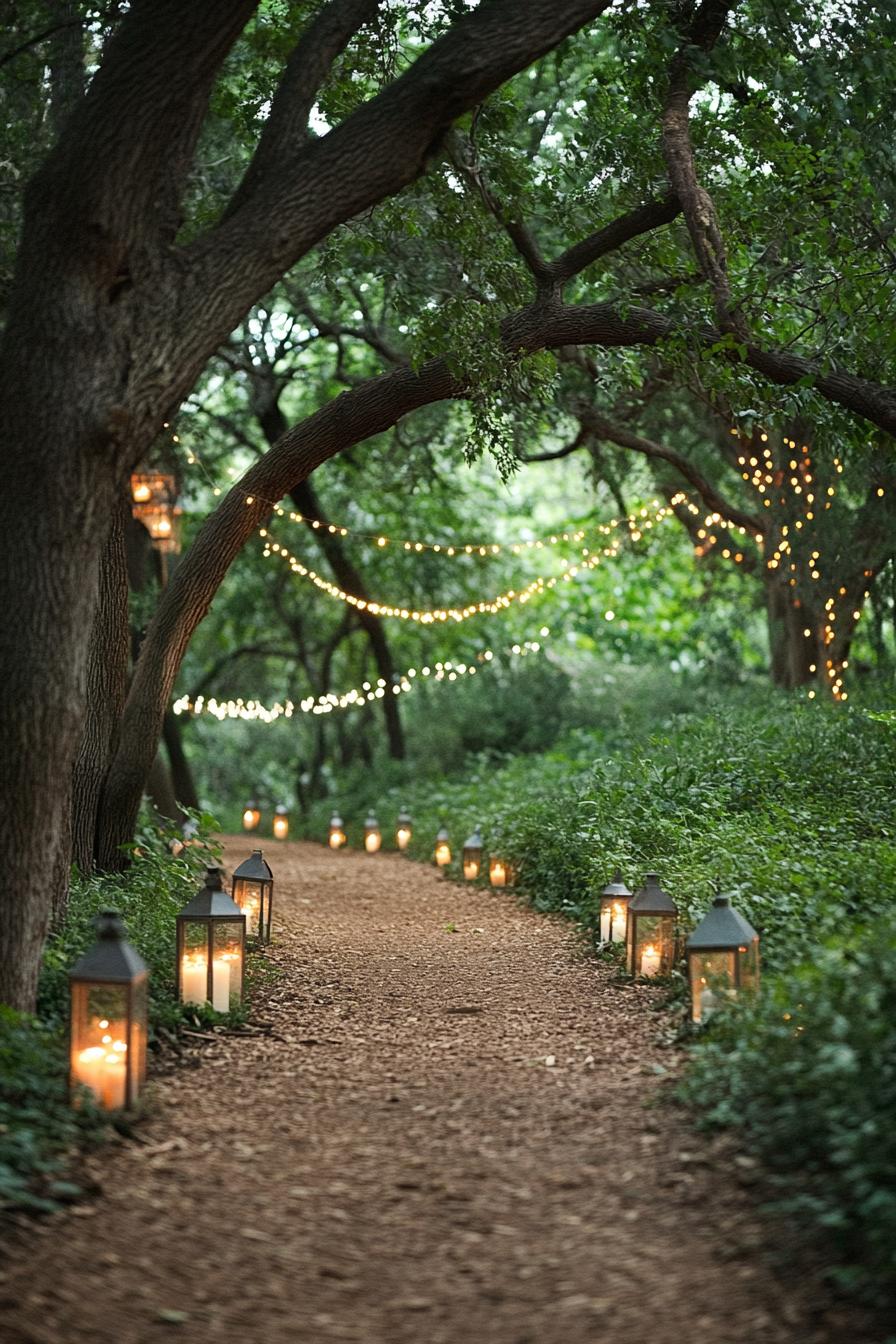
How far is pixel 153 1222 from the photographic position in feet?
12.8

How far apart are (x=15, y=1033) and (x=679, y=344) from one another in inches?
206

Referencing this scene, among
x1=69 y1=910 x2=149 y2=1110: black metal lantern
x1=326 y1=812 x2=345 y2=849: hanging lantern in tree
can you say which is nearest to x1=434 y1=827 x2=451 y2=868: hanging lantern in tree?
x1=326 y1=812 x2=345 y2=849: hanging lantern in tree

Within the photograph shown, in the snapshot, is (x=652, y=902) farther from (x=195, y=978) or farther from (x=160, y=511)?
(x=160, y=511)

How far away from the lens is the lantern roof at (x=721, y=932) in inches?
213

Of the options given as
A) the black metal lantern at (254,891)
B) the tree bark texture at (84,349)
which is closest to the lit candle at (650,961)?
the black metal lantern at (254,891)

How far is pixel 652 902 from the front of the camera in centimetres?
667

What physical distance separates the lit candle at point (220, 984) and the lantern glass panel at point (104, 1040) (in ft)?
4.70

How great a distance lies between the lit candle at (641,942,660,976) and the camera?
22.4ft

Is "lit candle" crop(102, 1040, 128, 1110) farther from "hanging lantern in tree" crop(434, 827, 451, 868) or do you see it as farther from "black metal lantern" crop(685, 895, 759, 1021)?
"hanging lantern in tree" crop(434, 827, 451, 868)

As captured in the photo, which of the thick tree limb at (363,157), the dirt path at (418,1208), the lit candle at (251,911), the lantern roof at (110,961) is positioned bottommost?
the dirt path at (418,1208)

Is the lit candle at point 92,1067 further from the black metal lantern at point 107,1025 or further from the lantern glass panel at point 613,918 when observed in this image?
the lantern glass panel at point 613,918

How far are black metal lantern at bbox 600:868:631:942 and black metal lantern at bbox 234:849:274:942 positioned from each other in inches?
79.2

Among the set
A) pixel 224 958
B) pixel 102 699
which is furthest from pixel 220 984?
pixel 102 699

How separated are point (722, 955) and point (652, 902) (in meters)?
1.22
